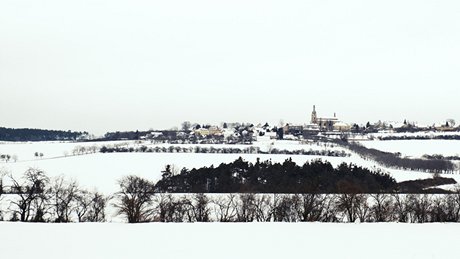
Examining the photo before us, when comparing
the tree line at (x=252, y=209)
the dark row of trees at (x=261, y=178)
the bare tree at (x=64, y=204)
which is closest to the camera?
the bare tree at (x=64, y=204)

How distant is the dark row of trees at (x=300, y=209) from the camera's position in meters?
33.7

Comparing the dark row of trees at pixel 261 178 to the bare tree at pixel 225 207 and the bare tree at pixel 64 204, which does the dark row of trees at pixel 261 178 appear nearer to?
the bare tree at pixel 225 207

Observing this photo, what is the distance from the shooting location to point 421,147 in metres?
126

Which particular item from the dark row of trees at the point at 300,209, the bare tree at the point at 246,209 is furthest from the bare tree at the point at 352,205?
the bare tree at the point at 246,209

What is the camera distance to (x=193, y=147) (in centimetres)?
12119

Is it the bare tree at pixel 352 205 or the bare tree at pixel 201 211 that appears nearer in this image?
the bare tree at pixel 201 211
